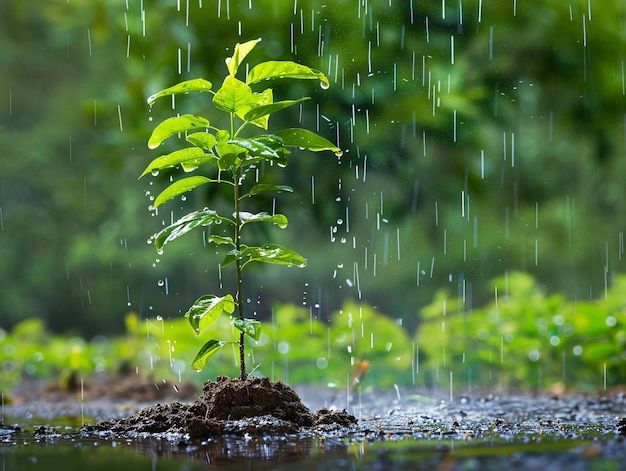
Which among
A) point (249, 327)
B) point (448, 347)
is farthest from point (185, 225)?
point (448, 347)

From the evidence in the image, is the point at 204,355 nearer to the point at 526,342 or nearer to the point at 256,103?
the point at 256,103

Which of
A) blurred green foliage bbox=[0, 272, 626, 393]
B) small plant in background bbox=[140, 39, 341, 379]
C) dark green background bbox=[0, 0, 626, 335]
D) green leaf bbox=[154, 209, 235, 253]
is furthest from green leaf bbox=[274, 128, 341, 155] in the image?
dark green background bbox=[0, 0, 626, 335]

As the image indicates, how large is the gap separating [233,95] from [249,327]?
0.47 meters

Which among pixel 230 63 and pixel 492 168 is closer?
pixel 230 63

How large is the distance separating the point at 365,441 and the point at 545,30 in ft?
10.8

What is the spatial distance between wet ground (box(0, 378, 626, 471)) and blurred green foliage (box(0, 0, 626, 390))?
990 mm

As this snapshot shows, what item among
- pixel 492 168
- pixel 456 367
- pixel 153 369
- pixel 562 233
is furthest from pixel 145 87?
pixel 562 233

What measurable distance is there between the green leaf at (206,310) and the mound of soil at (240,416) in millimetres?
155

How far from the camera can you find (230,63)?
161cm

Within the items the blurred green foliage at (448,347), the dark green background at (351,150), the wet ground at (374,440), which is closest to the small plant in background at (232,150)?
the wet ground at (374,440)

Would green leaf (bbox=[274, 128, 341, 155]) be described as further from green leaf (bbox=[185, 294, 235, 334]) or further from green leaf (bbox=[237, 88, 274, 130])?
green leaf (bbox=[185, 294, 235, 334])

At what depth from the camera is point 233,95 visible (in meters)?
1.51

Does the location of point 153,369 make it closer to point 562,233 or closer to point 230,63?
point 230,63

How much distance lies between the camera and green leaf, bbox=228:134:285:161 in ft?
4.77
